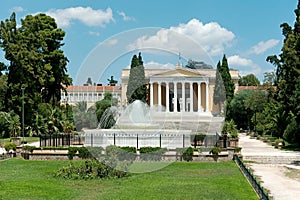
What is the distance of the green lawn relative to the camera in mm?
16203

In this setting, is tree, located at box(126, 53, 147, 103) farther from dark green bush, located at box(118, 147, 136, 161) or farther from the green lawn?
the green lawn

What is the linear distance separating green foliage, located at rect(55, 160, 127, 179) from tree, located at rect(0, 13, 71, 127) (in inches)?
1161

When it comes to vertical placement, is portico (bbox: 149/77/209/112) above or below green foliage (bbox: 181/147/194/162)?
above

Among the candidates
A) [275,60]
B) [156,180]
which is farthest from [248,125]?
[156,180]

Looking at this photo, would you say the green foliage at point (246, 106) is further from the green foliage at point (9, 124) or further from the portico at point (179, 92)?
the green foliage at point (9, 124)

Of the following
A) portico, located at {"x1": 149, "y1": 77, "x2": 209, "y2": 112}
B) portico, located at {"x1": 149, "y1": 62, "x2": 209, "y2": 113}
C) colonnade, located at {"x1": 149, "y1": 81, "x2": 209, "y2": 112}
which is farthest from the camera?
colonnade, located at {"x1": 149, "y1": 81, "x2": 209, "y2": 112}

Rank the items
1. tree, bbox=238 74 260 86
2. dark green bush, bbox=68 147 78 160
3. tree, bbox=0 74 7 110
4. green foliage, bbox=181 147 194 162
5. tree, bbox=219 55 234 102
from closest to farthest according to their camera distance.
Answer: green foliage, bbox=181 147 194 162 → dark green bush, bbox=68 147 78 160 → tree, bbox=0 74 7 110 → tree, bbox=219 55 234 102 → tree, bbox=238 74 260 86

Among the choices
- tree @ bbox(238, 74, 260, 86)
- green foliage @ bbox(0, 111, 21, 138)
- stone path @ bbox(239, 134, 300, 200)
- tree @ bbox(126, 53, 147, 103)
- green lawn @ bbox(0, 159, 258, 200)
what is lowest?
stone path @ bbox(239, 134, 300, 200)

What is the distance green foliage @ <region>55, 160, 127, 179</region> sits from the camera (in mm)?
20594

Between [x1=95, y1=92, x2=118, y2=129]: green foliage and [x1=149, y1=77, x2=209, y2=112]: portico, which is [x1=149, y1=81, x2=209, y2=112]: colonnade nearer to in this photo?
[x1=149, y1=77, x2=209, y2=112]: portico

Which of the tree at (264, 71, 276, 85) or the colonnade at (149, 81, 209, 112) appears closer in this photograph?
the tree at (264, 71, 276, 85)

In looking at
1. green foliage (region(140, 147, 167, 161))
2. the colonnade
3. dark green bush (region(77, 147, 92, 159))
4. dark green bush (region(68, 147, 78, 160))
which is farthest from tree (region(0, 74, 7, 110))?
the colonnade

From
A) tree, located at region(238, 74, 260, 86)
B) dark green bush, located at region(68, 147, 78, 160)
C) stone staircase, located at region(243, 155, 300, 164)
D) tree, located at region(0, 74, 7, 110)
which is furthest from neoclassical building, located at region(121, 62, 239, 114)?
dark green bush, located at region(68, 147, 78, 160)

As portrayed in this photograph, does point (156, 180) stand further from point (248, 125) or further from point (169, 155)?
point (248, 125)
